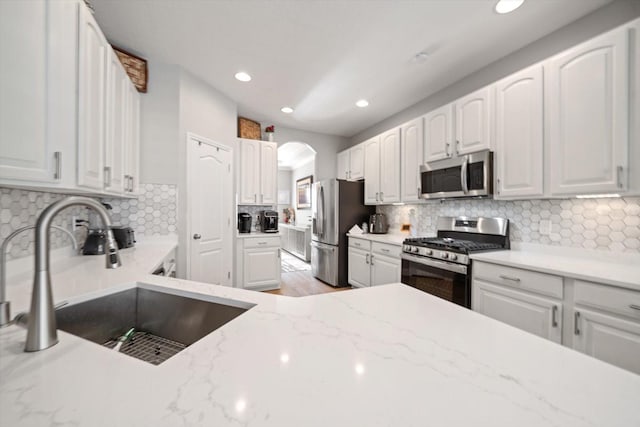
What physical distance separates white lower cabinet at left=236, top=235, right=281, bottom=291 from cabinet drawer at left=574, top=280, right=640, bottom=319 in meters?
3.10

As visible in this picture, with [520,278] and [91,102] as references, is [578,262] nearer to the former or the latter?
[520,278]

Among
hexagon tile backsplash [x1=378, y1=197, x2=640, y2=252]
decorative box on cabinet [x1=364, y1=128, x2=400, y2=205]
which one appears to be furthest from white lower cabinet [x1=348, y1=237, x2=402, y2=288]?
hexagon tile backsplash [x1=378, y1=197, x2=640, y2=252]

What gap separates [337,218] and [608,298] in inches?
111

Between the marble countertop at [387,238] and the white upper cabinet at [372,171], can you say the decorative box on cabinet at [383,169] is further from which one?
the marble countertop at [387,238]

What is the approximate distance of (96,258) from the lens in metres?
1.74

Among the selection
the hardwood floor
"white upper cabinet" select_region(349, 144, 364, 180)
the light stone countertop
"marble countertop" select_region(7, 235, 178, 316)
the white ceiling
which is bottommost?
the hardwood floor

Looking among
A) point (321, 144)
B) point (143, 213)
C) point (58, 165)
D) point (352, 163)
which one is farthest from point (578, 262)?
point (321, 144)

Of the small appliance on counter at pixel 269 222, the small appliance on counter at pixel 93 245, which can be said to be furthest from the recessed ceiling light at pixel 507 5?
the small appliance on counter at pixel 93 245

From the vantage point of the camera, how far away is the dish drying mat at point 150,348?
0.99 metres

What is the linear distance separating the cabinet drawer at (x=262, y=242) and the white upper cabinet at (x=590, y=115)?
→ 10.1 ft

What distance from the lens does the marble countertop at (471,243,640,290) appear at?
1.32m

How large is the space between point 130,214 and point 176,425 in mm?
2637

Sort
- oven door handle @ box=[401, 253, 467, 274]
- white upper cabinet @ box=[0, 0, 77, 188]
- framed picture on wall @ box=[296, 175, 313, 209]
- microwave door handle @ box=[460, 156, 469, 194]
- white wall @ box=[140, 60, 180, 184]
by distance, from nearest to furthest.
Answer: white upper cabinet @ box=[0, 0, 77, 188] → oven door handle @ box=[401, 253, 467, 274] → microwave door handle @ box=[460, 156, 469, 194] → white wall @ box=[140, 60, 180, 184] → framed picture on wall @ box=[296, 175, 313, 209]

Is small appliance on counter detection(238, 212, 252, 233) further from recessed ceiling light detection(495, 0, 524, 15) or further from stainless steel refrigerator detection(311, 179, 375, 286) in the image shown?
recessed ceiling light detection(495, 0, 524, 15)
